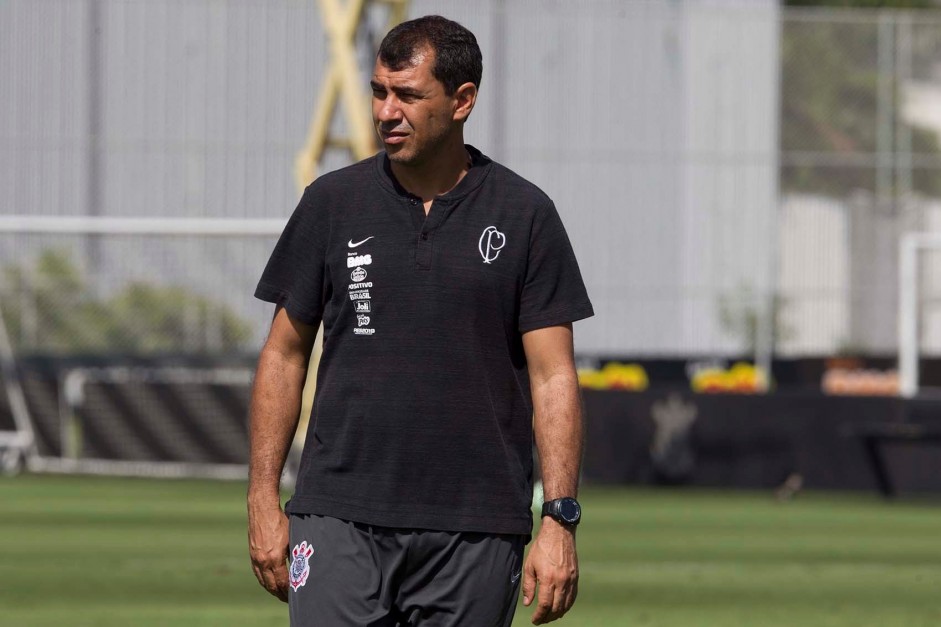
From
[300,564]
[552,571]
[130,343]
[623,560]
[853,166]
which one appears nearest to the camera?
[552,571]

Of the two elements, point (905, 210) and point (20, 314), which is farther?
point (905, 210)

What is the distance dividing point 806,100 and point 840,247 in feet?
9.70

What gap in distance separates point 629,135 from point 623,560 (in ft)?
69.1

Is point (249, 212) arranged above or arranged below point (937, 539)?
above

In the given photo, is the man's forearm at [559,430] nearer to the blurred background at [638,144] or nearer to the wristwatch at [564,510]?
the wristwatch at [564,510]

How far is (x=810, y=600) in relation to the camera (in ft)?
37.2

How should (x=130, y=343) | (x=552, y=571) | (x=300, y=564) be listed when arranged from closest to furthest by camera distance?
(x=552, y=571) < (x=300, y=564) < (x=130, y=343)

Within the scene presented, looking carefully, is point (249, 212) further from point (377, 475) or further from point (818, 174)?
point (377, 475)

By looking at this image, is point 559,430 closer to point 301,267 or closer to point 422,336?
point 422,336

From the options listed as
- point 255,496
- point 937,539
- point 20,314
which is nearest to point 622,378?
point 20,314

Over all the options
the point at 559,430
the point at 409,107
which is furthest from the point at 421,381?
the point at 409,107

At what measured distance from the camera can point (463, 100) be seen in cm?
492

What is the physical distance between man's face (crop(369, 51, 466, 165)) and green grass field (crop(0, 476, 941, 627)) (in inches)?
215

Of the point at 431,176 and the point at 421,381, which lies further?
the point at 431,176
